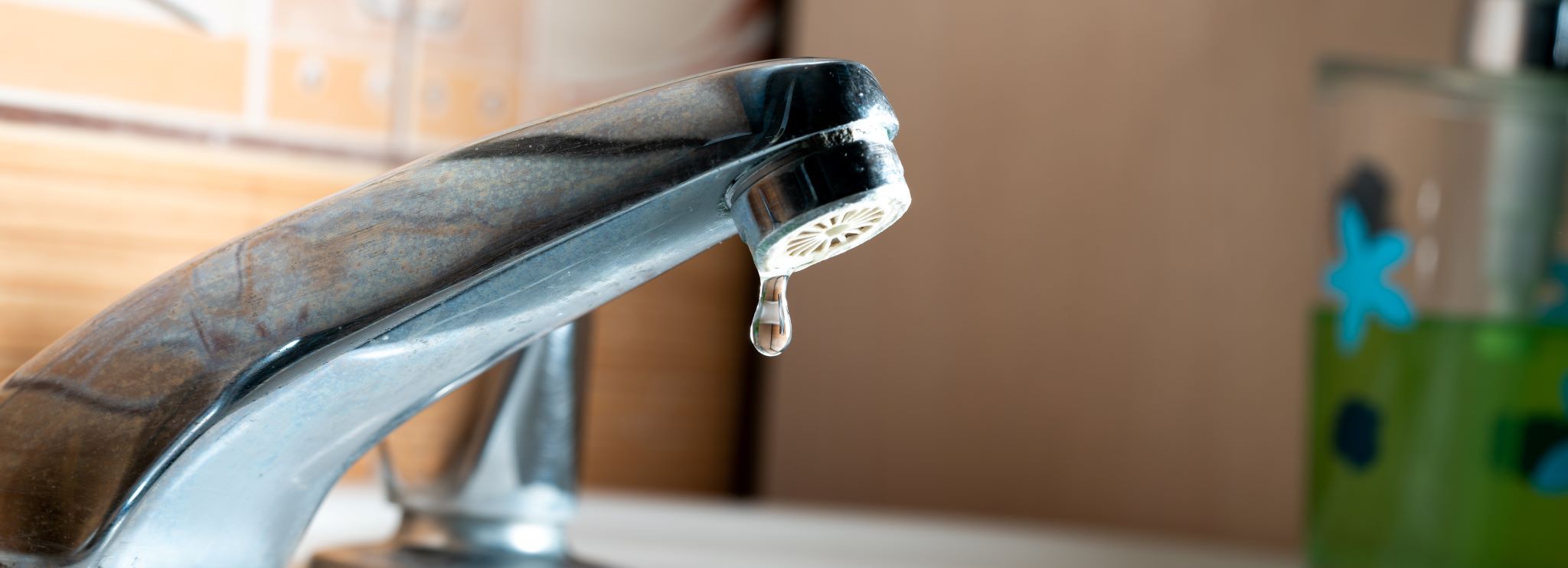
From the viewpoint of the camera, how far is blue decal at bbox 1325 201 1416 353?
1.75ft

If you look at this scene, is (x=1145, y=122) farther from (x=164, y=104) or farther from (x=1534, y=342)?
(x=164, y=104)

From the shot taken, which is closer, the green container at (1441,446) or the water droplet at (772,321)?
the water droplet at (772,321)

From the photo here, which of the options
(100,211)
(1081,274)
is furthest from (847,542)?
(100,211)

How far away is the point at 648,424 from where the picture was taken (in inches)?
25.9

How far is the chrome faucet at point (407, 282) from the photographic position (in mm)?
235

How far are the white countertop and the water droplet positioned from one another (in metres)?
0.33

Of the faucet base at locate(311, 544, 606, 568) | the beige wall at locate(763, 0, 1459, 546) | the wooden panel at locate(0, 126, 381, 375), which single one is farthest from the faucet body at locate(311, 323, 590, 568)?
the beige wall at locate(763, 0, 1459, 546)

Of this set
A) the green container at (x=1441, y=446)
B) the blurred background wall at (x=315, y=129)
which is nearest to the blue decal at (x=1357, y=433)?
the green container at (x=1441, y=446)

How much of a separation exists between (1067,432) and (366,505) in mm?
359

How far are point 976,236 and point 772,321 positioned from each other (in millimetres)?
480

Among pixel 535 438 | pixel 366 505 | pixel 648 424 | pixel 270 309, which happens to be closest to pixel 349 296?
pixel 270 309

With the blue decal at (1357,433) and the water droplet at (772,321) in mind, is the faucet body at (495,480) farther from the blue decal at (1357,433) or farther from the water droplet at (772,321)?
the blue decal at (1357,433)

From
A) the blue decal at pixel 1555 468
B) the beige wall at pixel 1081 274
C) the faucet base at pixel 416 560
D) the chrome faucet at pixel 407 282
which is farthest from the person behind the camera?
the beige wall at pixel 1081 274

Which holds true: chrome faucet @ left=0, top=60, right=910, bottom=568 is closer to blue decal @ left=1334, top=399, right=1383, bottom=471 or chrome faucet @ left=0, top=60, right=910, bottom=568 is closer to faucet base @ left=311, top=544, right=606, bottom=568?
faucet base @ left=311, top=544, right=606, bottom=568
